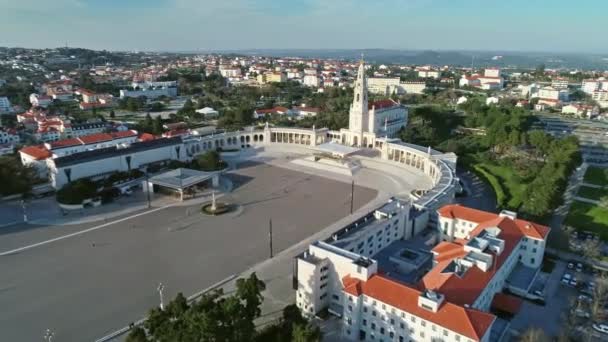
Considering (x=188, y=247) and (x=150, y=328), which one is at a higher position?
(x=150, y=328)

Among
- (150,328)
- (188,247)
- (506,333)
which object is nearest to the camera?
(150,328)

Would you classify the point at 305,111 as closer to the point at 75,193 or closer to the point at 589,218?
the point at 75,193

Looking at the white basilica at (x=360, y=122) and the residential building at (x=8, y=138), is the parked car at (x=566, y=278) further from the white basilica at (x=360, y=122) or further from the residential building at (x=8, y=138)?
the residential building at (x=8, y=138)

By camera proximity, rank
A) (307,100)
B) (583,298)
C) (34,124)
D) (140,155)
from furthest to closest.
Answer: (307,100)
(34,124)
(140,155)
(583,298)

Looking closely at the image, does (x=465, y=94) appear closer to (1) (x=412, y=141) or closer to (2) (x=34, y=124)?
(1) (x=412, y=141)

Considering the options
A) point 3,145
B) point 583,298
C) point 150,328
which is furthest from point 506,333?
point 3,145

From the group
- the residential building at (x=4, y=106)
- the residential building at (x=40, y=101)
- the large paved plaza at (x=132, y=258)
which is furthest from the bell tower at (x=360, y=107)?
the residential building at (x=4, y=106)

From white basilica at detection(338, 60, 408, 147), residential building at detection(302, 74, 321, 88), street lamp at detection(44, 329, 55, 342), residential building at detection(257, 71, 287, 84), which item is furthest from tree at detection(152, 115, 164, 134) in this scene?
residential building at detection(257, 71, 287, 84)
